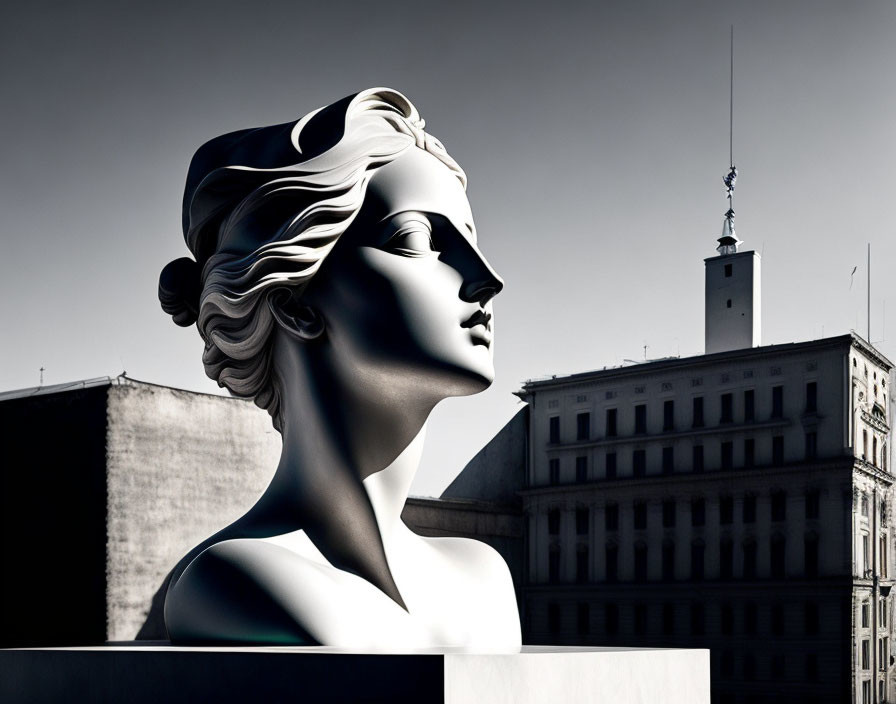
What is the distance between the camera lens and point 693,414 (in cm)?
4588

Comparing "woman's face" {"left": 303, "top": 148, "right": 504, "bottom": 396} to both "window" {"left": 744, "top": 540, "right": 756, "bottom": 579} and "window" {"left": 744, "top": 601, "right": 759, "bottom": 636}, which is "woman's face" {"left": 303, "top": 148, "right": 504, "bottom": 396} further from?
"window" {"left": 744, "top": 540, "right": 756, "bottom": 579}

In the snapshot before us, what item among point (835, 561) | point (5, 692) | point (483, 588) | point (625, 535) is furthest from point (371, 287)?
point (625, 535)

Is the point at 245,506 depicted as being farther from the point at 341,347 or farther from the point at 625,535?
the point at 625,535

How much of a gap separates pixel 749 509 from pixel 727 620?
420cm

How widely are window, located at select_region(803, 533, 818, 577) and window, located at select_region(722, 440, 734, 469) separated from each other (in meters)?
4.22

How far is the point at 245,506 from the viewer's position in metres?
19.2

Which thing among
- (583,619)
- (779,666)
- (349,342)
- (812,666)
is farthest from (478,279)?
(583,619)

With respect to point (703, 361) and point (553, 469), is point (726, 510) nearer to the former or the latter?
point (703, 361)

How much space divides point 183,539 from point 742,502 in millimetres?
30705

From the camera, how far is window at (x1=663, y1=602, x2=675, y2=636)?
44.8m

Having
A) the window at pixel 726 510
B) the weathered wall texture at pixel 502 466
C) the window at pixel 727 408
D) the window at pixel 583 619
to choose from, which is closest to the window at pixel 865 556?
the window at pixel 726 510

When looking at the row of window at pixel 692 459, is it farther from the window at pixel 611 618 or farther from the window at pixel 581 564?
the window at pixel 611 618

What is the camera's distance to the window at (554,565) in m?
48.7

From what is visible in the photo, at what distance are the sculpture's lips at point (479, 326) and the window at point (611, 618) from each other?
144 ft
